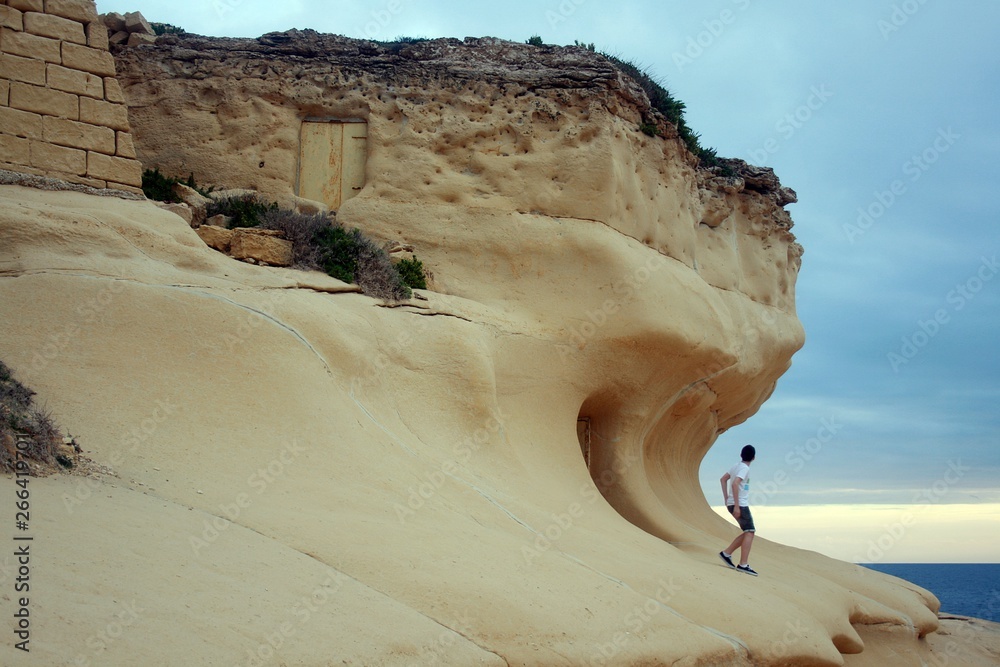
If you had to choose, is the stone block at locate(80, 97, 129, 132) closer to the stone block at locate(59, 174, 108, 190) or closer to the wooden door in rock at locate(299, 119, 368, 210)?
the stone block at locate(59, 174, 108, 190)

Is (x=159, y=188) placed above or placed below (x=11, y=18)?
below

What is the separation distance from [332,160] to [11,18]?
4.83 metres

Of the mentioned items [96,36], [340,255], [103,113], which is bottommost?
[340,255]

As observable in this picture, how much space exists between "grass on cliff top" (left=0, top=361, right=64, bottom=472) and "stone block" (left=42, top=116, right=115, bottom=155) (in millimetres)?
4039

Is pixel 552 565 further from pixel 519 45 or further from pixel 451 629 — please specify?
pixel 519 45

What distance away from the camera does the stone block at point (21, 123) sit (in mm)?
9797

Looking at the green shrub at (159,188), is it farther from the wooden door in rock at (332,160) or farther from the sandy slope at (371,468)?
the sandy slope at (371,468)

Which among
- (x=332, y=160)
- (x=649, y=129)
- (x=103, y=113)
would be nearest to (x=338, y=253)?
(x=103, y=113)

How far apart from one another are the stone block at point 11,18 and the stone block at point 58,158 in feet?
4.34

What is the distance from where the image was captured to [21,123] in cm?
988

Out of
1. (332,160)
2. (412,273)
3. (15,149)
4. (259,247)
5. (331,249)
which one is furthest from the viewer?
(332,160)

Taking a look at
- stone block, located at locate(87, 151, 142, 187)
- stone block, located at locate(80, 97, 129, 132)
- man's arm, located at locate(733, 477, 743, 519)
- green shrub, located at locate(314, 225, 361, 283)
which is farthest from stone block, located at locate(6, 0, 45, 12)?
man's arm, located at locate(733, 477, 743, 519)

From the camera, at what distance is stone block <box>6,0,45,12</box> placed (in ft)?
33.2

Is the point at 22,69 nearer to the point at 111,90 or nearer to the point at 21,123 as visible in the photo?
the point at 21,123
